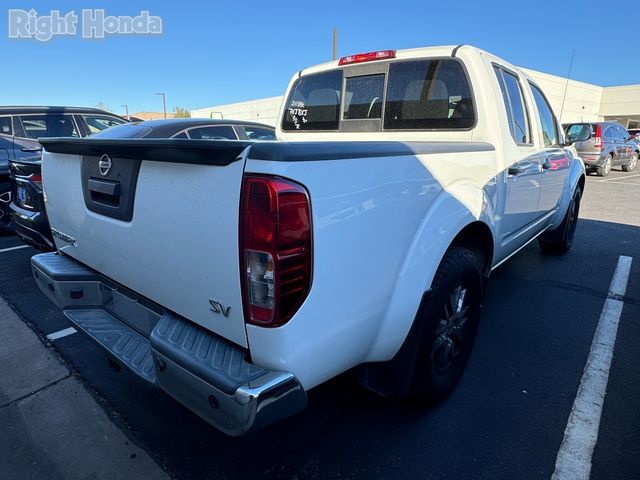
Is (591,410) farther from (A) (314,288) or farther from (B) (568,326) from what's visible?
(A) (314,288)

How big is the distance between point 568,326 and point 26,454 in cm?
377

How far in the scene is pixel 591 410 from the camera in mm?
2336

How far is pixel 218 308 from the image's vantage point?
150cm

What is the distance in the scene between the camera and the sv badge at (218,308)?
4.83ft

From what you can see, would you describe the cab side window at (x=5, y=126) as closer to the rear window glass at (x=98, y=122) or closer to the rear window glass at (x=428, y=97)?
the rear window glass at (x=98, y=122)

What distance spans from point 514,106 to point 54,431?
3686 millimetres

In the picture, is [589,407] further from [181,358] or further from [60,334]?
[60,334]

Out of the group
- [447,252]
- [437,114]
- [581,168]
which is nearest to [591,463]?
[447,252]

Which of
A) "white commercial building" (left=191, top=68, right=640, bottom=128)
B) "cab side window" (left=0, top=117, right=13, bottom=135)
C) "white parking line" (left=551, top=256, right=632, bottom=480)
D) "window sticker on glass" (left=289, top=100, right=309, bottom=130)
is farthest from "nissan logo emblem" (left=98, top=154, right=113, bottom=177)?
"white commercial building" (left=191, top=68, right=640, bottom=128)

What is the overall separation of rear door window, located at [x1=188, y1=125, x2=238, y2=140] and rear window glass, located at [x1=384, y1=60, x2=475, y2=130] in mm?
3427

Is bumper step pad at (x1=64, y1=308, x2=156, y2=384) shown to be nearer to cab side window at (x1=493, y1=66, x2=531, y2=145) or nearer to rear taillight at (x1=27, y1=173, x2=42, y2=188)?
rear taillight at (x1=27, y1=173, x2=42, y2=188)

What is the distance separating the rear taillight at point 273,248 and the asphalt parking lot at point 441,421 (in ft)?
3.44

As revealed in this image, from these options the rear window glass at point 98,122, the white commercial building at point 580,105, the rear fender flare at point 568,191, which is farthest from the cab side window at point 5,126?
the white commercial building at point 580,105

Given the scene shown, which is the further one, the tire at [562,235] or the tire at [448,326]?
the tire at [562,235]
